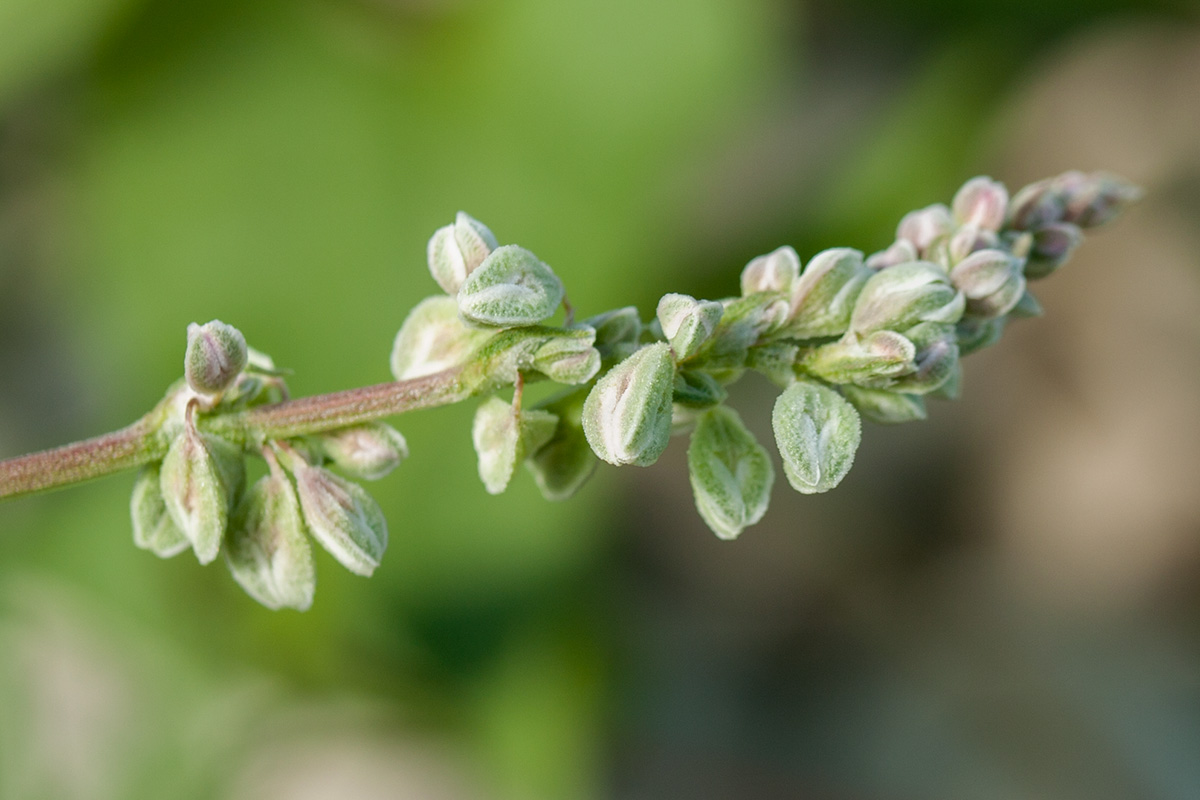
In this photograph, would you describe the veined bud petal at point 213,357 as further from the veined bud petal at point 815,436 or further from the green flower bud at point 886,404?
the green flower bud at point 886,404

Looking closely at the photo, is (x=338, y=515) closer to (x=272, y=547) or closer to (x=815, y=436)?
(x=272, y=547)

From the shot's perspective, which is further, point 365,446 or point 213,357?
point 365,446

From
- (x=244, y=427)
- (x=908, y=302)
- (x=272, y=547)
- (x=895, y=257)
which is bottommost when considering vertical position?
(x=272, y=547)

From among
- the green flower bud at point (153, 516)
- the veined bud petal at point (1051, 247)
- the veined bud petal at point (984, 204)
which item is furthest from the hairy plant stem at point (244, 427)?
the veined bud petal at point (1051, 247)

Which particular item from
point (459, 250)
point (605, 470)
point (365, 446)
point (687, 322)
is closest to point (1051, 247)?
point (687, 322)

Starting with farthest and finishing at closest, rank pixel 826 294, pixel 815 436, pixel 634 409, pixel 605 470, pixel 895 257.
Answer: 1. pixel 605 470
2. pixel 895 257
3. pixel 826 294
4. pixel 815 436
5. pixel 634 409

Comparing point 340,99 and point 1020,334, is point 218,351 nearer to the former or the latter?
point 340,99

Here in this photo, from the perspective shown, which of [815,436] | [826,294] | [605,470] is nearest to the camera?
[815,436]
